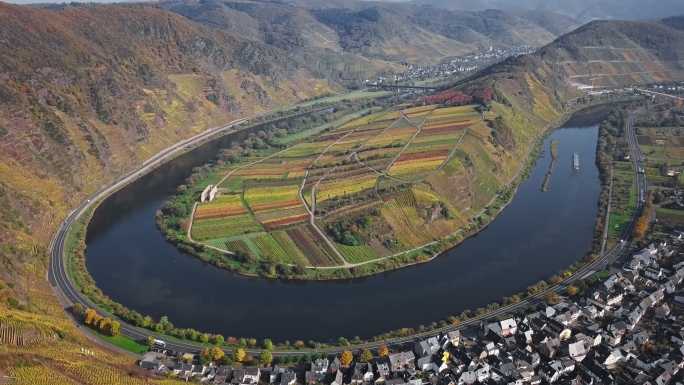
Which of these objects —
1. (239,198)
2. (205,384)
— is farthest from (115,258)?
(205,384)

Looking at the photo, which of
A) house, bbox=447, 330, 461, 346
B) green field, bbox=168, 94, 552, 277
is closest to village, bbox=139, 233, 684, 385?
house, bbox=447, 330, 461, 346

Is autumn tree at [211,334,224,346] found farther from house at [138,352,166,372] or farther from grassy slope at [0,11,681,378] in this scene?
grassy slope at [0,11,681,378]

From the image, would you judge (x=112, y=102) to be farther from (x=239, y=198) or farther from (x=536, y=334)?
(x=536, y=334)

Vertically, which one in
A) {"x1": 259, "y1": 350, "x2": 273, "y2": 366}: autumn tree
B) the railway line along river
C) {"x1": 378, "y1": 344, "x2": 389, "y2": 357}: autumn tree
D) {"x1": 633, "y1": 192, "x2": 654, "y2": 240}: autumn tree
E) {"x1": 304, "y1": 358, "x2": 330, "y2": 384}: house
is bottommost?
the railway line along river

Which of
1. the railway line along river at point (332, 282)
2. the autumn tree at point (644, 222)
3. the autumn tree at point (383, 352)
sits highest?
the autumn tree at point (644, 222)

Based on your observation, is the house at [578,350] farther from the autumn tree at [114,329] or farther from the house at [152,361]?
the autumn tree at [114,329]

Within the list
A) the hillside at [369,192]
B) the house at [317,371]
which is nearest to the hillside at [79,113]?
the house at [317,371]

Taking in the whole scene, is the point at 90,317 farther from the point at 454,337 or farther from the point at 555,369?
the point at 555,369
